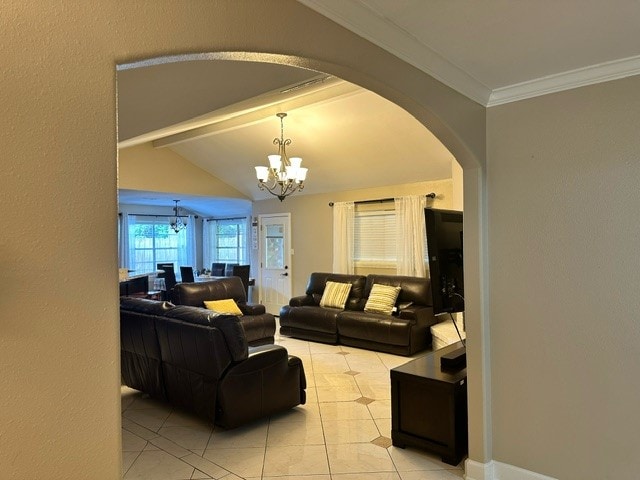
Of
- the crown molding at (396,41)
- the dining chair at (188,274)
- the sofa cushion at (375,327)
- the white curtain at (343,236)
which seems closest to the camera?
the crown molding at (396,41)

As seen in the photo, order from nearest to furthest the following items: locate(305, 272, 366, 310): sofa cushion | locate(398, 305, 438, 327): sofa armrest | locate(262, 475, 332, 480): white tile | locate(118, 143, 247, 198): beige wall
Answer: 1. locate(262, 475, 332, 480): white tile
2. locate(398, 305, 438, 327): sofa armrest
3. locate(305, 272, 366, 310): sofa cushion
4. locate(118, 143, 247, 198): beige wall

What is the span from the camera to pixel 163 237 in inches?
432

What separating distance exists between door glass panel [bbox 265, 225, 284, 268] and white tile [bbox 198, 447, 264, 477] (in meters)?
5.36

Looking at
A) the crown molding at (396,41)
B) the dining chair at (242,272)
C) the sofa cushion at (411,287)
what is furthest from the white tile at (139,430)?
the dining chair at (242,272)

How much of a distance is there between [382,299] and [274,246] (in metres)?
3.18

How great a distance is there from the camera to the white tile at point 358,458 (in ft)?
9.20

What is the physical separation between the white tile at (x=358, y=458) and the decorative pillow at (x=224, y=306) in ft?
Answer: 9.87

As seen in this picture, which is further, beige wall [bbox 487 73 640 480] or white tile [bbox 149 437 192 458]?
white tile [bbox 149 437 192 458]

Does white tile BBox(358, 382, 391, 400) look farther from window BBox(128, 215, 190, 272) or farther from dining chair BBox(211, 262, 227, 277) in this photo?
window BBox(128, 215, 190, 272)

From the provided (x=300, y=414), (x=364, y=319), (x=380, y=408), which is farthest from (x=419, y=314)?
(x=300, y=414)

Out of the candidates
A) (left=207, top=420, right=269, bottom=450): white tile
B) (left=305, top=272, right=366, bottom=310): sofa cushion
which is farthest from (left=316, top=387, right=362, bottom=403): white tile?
(left=305, top=272, right=366, bottom=310): sofa cushion

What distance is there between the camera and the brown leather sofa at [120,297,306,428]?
320 cm

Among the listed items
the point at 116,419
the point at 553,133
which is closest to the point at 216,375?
the point at 116,419

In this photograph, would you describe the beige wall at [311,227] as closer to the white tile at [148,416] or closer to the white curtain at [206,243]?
the white curtain at [206,243]
